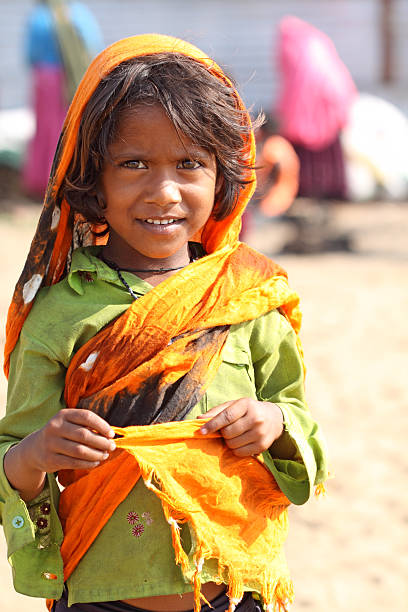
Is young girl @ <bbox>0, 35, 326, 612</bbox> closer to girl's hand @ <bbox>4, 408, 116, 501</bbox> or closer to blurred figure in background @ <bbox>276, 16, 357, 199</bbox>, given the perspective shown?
girl's hand @ <bbox>4, 408, 116, 501</bbox>

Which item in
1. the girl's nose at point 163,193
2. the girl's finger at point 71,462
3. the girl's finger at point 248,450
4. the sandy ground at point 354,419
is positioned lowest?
the sandy ground at point 354,419

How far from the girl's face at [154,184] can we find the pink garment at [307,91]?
891cm

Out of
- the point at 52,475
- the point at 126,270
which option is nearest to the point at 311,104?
the point at 126,270

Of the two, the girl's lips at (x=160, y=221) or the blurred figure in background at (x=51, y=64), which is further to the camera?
the blurred figure in background at (x=51, y=64)

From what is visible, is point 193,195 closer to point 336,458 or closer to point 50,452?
point 50,452

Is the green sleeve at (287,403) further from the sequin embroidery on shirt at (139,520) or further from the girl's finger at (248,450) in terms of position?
the sequin embroidery on shirt at (139,520)

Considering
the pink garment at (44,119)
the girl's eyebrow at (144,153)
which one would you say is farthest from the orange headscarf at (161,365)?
the pink garment at (44,119)

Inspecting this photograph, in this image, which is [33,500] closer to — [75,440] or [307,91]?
[75,440]

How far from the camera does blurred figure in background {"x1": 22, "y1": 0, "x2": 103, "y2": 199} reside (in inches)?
375

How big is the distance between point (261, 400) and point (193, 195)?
43cm

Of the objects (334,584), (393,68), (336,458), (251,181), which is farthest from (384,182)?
(251,181)

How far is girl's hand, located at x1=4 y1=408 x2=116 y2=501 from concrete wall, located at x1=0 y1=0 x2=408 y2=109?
491 inches

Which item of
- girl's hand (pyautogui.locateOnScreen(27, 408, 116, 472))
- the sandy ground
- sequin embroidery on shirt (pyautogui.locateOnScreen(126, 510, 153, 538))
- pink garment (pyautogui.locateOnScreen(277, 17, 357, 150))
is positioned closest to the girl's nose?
girl's hand (pyautogui.locateOnScreen(27, 408, 116, 472))

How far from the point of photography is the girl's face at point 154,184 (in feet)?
5.35
